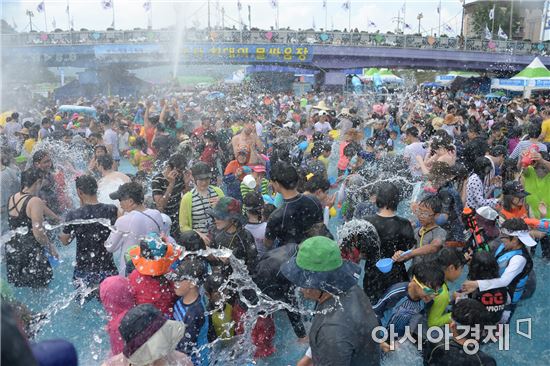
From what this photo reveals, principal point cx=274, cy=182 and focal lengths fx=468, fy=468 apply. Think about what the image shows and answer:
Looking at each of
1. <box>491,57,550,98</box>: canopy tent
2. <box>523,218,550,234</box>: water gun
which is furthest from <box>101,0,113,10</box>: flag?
<box>523,218,550,234</box>: water gun

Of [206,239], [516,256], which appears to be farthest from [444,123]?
[206,239]

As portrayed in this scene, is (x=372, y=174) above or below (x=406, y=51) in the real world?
below

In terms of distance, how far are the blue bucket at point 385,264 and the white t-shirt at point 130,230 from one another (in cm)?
191

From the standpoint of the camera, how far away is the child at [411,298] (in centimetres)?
328

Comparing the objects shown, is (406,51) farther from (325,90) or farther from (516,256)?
(516,256)

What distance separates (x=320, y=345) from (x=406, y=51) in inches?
1555

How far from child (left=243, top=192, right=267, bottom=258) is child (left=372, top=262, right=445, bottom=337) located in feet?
3.93

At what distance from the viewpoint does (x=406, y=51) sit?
38625 mm

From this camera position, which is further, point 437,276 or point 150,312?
point 437,276

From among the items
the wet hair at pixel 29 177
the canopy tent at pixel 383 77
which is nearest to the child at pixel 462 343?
the wet hair at pixel 29 177

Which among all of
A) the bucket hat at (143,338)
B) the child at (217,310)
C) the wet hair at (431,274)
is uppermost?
the bucket hat at (143,338)

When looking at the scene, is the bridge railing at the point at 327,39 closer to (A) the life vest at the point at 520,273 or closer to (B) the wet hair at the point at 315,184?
(B) the wet hair at the point at 315,184

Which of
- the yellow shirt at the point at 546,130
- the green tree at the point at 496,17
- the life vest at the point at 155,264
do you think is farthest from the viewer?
the green tree at the point at 496,17

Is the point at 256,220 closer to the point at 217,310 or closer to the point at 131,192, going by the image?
the point at 217,310
